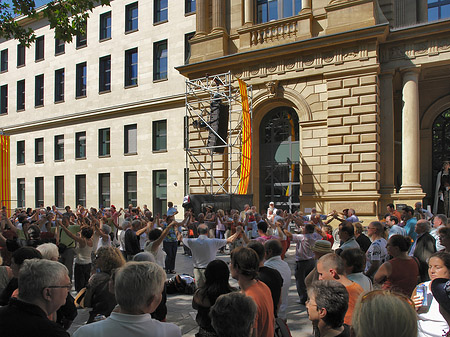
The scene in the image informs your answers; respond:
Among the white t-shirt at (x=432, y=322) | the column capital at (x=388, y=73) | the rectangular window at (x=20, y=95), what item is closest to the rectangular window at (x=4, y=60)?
the rectangular window at (x=20, y=95)

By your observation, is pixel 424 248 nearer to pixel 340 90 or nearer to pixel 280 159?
pixel 340 90

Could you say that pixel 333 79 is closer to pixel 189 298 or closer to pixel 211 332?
pixel 189 298

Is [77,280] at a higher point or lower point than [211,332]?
lower

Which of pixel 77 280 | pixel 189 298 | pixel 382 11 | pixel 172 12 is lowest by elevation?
pixel 189 298

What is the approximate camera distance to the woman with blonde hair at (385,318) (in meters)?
1.88

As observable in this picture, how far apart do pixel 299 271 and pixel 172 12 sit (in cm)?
2190

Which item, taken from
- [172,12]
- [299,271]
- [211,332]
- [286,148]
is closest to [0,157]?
[172,12]

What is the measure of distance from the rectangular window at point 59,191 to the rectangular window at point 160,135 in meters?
9.82

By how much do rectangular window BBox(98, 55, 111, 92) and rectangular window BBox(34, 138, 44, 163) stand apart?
26.0ft

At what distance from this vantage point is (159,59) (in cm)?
2577

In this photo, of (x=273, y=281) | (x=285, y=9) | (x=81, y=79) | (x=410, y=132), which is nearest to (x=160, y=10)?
(x=81, y=79)

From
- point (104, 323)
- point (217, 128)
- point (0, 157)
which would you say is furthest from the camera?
point (0, 157)

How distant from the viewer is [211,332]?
11.7 ft

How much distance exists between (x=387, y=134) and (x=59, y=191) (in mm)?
24740
